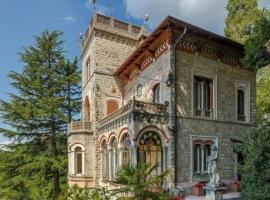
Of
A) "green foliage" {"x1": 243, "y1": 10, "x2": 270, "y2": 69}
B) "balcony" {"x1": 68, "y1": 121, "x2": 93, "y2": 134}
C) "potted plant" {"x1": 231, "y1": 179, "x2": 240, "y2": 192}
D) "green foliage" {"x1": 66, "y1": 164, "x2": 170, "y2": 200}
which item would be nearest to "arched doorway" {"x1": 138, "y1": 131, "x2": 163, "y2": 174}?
"potted plant" {"x1": 231, "y1": 179, "x2": 240, "y2": 192}

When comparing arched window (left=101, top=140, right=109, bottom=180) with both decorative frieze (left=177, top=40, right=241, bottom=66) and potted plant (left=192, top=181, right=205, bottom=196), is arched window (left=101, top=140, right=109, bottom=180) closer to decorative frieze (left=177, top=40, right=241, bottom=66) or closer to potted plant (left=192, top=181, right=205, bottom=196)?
potted plant (left=192, top=181, right=205, bottom=196)

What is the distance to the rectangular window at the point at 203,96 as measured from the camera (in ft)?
47.3

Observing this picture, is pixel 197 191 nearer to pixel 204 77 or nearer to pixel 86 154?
pixel 204 77

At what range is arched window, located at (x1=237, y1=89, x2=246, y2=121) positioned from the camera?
1603 cm

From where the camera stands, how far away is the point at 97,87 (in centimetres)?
1864

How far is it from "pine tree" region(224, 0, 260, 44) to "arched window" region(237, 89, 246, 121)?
22.8 ft

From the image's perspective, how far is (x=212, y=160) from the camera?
1100 cm

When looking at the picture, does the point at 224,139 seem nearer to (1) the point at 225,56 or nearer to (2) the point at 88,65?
(1) the point at 225,56

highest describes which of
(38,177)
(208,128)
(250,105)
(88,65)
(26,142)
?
(88,65)

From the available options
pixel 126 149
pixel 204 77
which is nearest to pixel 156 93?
pixel 204 77

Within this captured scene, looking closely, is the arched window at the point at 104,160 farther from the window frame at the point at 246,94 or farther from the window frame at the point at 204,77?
the window frame at the point at 246,94

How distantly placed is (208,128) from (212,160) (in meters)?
3.62

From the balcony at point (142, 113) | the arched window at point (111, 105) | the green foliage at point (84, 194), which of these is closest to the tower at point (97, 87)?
the arched window at point (111, 105)

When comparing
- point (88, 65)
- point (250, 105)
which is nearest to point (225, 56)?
point (250, 105)
